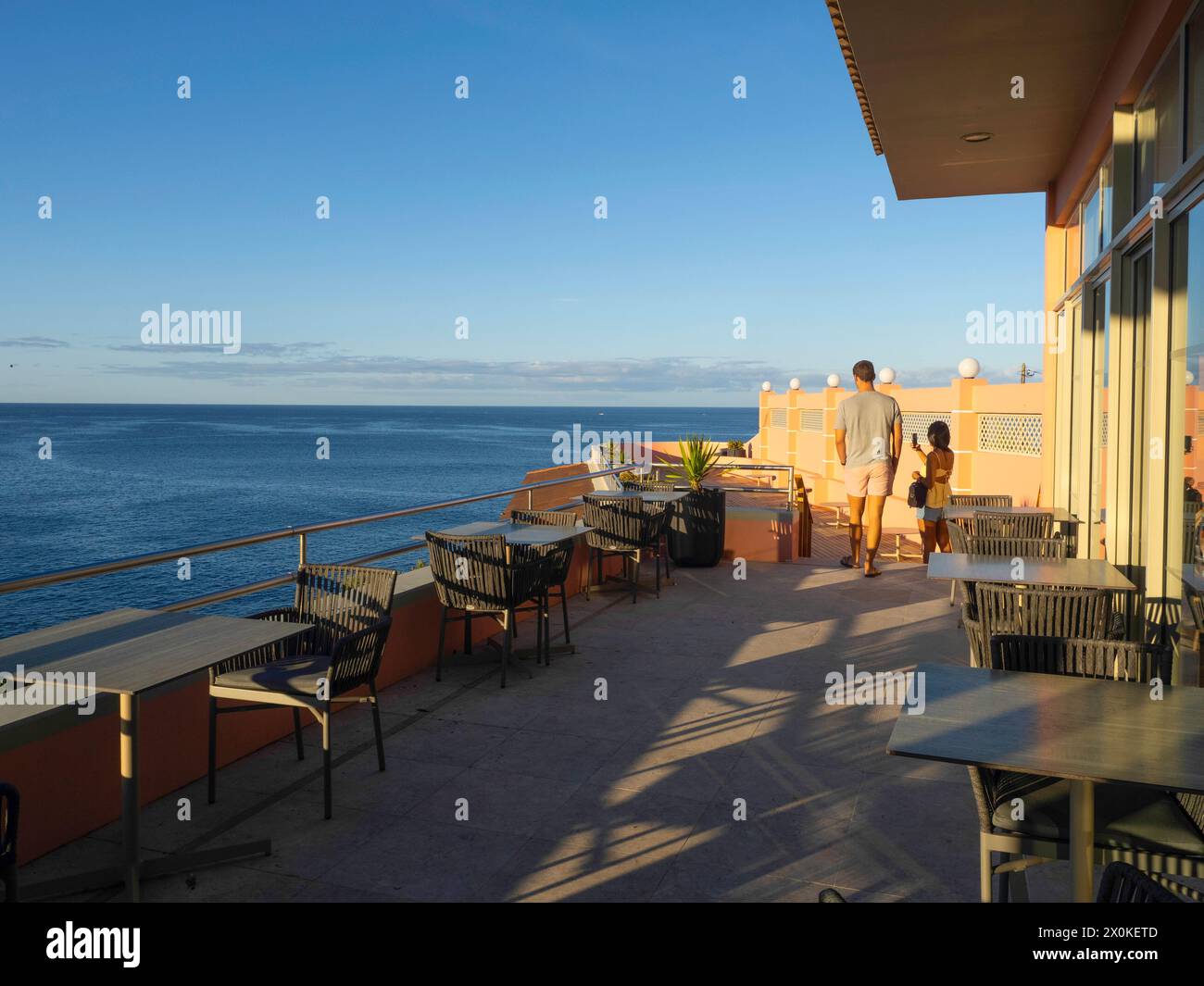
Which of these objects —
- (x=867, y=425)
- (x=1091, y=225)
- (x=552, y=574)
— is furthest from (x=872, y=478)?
(x=552, y=574)

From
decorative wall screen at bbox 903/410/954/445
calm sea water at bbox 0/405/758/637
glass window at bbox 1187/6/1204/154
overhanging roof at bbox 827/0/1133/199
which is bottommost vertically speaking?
calm sea water at bbox 0/405/758/637

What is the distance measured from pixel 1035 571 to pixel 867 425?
12.5 ft

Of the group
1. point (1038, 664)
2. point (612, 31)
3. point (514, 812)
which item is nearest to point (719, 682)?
point (514, 812)

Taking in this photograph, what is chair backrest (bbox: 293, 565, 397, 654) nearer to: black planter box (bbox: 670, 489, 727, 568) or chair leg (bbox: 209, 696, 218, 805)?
chair leg (bbox: 209, 696, 218, 805)

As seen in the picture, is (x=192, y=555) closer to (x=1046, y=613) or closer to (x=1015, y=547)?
(x=1046, y=613)

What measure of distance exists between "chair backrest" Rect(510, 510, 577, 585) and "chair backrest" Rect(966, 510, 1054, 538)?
2851 mm

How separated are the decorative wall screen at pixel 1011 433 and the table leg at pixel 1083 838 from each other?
35.3ft

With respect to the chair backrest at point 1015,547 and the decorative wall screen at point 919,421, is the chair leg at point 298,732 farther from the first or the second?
the decorative wall screen at point 919,421

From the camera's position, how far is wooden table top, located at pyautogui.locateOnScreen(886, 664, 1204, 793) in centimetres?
190

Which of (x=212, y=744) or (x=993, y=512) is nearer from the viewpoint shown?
(x=212, y=744)

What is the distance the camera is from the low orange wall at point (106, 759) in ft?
10.2

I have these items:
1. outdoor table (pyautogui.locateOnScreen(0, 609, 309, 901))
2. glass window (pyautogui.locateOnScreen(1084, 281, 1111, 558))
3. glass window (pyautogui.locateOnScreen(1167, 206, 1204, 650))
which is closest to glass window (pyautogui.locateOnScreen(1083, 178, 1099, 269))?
glass window (pyautogui.locateOnScreen(1084, 281, 1111, 558))

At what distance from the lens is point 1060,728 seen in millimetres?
2174

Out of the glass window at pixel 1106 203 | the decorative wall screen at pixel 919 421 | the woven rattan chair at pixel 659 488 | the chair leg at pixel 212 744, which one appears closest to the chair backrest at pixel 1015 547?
the glass window at pixel 1106 203
